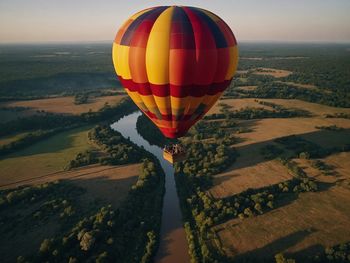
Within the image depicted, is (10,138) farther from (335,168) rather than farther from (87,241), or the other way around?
(335,168)

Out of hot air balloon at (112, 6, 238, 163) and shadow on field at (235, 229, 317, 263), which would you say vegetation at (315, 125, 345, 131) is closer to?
shadow on field at (235, 229, 317, 263)

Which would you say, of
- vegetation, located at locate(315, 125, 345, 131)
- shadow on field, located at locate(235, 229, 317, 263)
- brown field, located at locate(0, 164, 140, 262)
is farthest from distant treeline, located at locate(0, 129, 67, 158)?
vegetation, located at locate(315, 125, 345, 131)

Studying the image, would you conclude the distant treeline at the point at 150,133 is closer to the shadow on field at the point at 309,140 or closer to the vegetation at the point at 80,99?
the shadow on field at the point at 309,140

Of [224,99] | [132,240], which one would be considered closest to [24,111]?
[224,99]

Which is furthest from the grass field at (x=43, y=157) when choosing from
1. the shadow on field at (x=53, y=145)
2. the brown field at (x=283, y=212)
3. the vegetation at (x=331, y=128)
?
the vegetation at (x=331, y=128)

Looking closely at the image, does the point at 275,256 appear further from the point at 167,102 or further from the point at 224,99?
the point at 224,99

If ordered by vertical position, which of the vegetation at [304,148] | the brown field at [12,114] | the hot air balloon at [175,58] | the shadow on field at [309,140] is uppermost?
the hot air balloon at [175,58]

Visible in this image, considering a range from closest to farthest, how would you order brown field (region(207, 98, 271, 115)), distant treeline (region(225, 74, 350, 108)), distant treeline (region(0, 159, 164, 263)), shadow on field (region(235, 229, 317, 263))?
shadow on field (region(235, 229, 317, 263))
distant treeline (region(0, 159, 164, 263))
brown field (region(207, 98, 271, 115))
distant treeline (region(225, 74, 350, 108))

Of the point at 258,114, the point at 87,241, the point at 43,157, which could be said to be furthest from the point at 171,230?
the point at 258,114

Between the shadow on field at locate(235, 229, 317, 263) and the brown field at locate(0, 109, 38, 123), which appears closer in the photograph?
the shadow on field at locate(235, 229, 317, 263)
